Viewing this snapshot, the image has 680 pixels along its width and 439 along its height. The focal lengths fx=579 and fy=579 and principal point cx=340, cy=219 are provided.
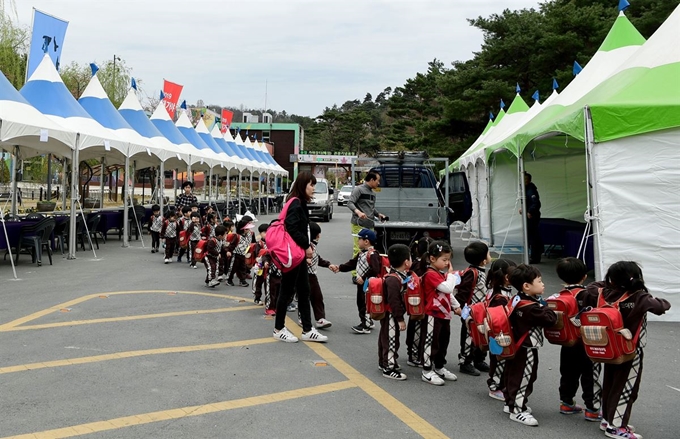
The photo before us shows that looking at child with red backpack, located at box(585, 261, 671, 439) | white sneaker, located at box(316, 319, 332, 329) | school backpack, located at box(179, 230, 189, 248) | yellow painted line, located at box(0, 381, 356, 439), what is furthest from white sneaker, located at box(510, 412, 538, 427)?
school backpack, located at box(179, 230, 189, 248)

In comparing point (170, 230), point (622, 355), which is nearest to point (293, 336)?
point (622, 355)

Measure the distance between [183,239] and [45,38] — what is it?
8.55 metres

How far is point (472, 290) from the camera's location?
530 cm

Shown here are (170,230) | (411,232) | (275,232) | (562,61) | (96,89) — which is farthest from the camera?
(562,61)

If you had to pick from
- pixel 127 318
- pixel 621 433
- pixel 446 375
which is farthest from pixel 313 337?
pixel 621 433

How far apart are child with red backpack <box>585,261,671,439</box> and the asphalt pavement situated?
0.25 metres

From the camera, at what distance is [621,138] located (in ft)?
27.0

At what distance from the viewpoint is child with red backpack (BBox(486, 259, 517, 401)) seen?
178 inches

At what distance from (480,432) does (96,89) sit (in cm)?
1597

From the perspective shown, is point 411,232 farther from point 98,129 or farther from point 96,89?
point 96,89

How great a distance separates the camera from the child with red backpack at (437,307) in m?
5.05

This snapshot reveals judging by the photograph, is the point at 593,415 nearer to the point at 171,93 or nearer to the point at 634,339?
the point at 634,339

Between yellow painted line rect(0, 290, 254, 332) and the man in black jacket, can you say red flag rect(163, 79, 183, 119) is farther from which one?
yellow painted line rect(0, 290, 254, 332)

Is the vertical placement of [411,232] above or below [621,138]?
below
